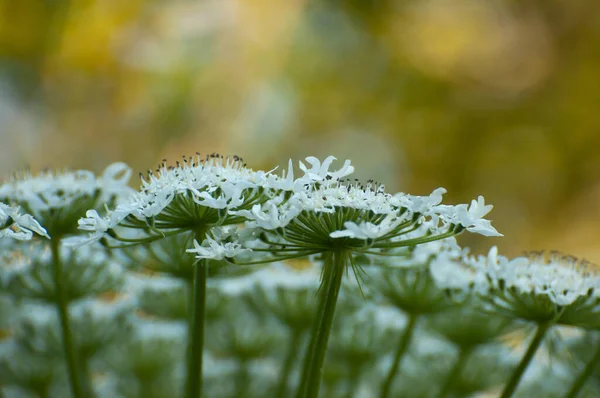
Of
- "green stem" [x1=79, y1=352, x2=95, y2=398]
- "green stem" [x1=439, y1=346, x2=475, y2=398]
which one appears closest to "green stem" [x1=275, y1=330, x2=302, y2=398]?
"green stem" [x1=439, y1=346, x2=475, y2=398]

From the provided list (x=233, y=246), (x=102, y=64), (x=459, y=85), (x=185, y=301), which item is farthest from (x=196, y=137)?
(x=233, y=246)

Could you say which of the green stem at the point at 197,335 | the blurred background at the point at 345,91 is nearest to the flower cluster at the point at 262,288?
the green stem at the point at 197,335

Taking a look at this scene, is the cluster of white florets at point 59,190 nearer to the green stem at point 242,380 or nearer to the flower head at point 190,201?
the flower head at point 190,201

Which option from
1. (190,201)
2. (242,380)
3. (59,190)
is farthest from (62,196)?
(242,380)

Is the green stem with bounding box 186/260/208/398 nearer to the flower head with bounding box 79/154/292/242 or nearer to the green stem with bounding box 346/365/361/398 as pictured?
the flower head with bounding box 79/154/292/242

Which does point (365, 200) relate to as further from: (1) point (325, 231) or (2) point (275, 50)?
(2) point (275, 50)

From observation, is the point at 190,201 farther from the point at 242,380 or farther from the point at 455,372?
the point at 242,380

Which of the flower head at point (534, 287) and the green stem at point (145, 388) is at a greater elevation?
the green stem at point (145, 388)
